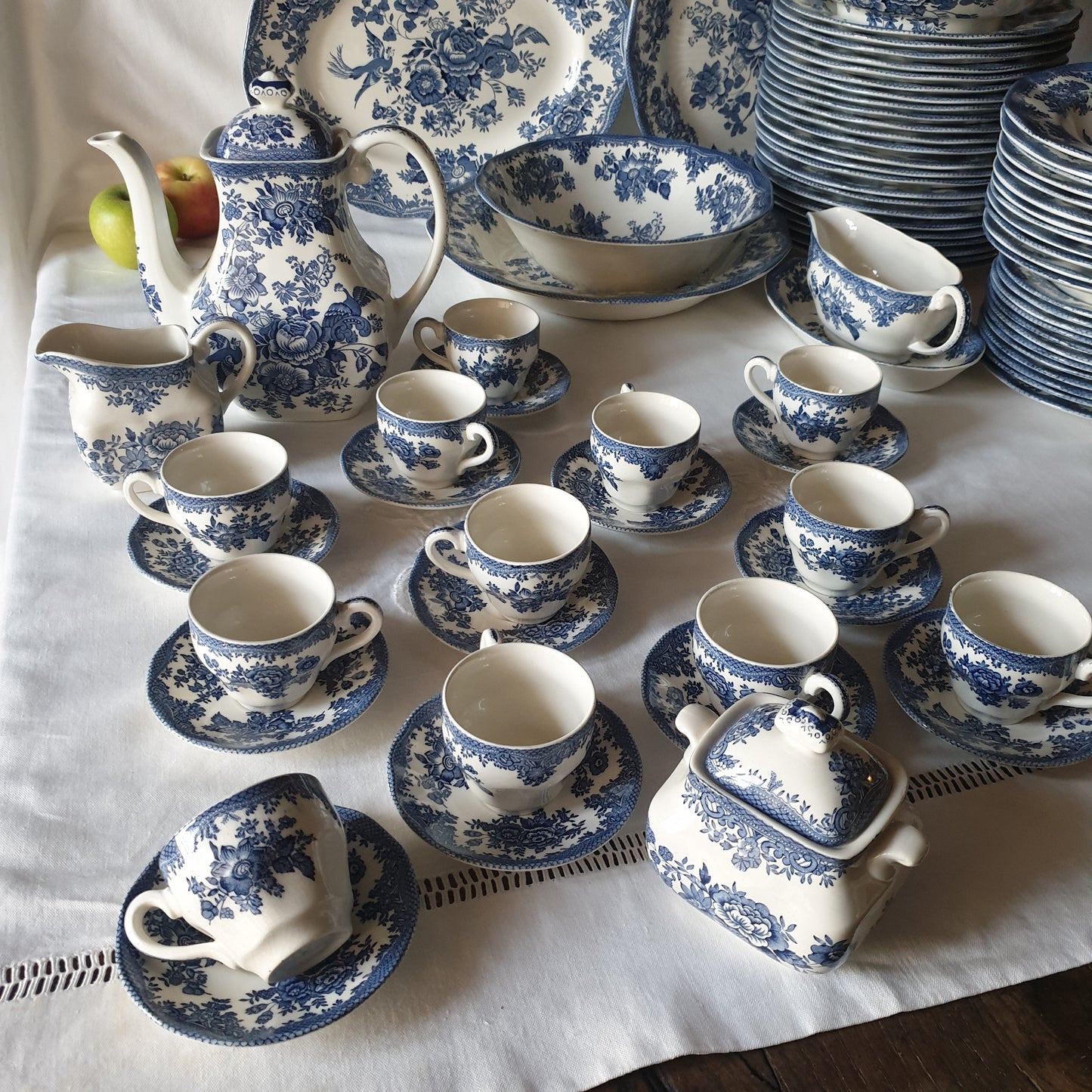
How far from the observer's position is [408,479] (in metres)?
0.92

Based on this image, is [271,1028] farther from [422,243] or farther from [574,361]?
[422,243]

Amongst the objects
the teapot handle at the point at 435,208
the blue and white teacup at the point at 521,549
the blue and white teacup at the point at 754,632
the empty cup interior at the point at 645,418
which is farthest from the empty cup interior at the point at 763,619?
the teapot handle at the point at 435,208

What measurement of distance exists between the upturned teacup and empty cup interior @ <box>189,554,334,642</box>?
2.17ft

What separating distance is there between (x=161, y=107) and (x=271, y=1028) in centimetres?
123

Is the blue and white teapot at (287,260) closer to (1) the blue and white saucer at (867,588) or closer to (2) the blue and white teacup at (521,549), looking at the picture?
(2) the blue and white teacup at (521,549)

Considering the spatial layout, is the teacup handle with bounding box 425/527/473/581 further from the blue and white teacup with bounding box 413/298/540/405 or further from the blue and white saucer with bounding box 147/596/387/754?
the blue and white teacup with bounding box 413/298/540/405

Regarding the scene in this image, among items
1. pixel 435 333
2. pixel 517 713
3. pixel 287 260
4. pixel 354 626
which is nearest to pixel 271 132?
pixel 287 260

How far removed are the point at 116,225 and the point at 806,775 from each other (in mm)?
1044

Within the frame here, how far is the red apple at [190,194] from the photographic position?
1.25 m

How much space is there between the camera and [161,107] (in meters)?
1.34

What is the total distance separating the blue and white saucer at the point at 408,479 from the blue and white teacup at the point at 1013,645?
401mm

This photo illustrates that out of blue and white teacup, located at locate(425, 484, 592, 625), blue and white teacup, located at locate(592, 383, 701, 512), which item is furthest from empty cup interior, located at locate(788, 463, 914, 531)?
blue and white teacup, located at locate(425, 484, 592, 625)

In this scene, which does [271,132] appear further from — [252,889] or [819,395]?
[252,889]

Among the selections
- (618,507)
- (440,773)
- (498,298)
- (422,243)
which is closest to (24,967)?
(440,773)
